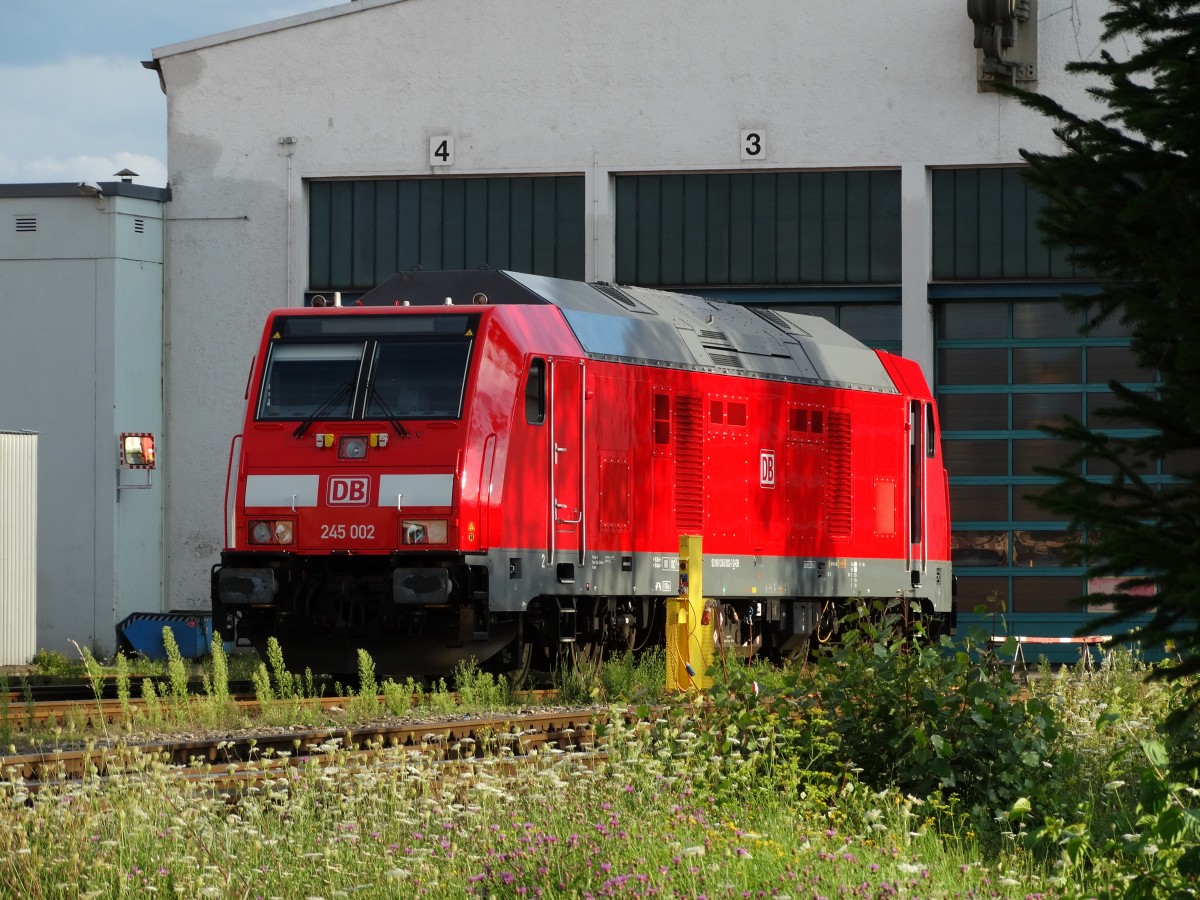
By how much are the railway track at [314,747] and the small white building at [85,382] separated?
530 inches

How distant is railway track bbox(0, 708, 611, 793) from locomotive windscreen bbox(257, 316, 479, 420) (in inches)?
127

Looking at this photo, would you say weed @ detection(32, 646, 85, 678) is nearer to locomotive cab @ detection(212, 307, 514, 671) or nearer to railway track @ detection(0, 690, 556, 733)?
locomotive cab @ detection(212, 307, 514, 671)

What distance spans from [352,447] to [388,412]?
0.44m

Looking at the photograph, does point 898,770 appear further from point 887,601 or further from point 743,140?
point 743,140

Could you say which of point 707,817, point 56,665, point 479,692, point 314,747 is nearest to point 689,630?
point 479,692

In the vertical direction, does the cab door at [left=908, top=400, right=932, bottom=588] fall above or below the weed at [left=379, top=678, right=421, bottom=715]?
above

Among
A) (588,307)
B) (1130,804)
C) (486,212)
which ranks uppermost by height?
(486,212)

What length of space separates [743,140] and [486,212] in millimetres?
3939

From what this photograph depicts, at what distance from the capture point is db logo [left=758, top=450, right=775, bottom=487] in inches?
735

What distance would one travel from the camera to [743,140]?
25.9 meters

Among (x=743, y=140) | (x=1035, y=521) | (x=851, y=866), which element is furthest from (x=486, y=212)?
(x=851, y=866)

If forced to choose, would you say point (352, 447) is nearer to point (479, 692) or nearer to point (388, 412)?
point (388, 412)

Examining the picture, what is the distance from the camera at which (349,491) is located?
1580 centimetres

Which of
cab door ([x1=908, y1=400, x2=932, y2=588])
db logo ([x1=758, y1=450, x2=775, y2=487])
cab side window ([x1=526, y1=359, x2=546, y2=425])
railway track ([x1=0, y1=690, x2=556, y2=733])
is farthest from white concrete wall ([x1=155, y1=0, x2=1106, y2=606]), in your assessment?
railway track ([x1=0, y1=690, x2=556, y2=733])
